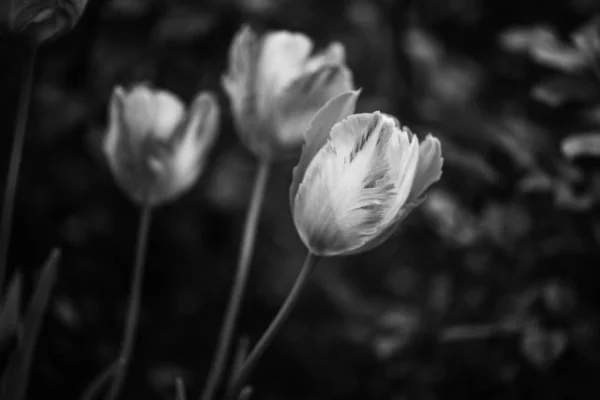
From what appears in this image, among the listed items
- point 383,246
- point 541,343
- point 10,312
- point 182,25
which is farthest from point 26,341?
point 383,246

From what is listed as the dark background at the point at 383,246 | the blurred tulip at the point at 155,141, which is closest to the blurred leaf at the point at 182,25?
the dark background at the point at 383,246

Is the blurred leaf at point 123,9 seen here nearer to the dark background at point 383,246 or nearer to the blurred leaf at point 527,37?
the dark background at point 383,246

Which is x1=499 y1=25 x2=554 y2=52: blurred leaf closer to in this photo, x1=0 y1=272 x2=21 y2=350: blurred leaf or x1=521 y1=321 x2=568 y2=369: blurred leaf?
x1=521 y1=321 x2=568 y2=369: blurred leaf

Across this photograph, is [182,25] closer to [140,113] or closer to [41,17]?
[140,113]

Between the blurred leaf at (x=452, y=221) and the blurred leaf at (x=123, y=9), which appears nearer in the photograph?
the blurred leaf at (x=452, y=221)

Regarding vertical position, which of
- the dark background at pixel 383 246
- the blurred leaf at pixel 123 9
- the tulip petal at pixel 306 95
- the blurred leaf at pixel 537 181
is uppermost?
the tulip petal at pixel 306 95

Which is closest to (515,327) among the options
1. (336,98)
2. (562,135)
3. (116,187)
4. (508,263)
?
(508,263)

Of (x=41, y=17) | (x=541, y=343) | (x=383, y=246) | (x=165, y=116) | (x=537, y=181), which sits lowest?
(x=383, y=246)

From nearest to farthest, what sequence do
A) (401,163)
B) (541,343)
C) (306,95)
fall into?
(401,163) < (306,95) < (541,343)
